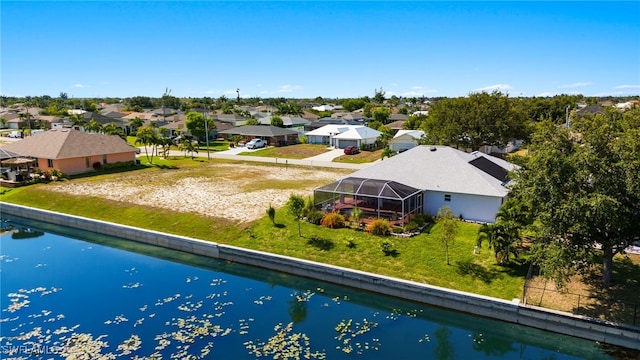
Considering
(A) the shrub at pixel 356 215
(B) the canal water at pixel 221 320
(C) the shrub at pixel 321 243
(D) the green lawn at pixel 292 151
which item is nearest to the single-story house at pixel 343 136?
(D) the green lawn at pixel 292 151

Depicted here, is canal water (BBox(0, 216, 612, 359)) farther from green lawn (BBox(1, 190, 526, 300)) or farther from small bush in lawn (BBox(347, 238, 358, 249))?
small bush in lawn (BBox(347, 238, 358, 249))

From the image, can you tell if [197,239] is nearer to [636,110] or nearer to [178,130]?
[636,110]

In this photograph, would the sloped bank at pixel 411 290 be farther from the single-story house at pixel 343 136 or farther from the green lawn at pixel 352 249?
the single-story house at pixel 343 136

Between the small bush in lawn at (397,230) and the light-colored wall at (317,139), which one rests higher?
the light-colored wall at (317,139)

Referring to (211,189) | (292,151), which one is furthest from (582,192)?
(292,151)

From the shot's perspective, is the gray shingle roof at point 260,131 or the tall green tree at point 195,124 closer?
the tall green tree at point 195,124

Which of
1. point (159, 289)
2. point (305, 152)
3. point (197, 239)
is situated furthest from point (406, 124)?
→ point (159, 289)
